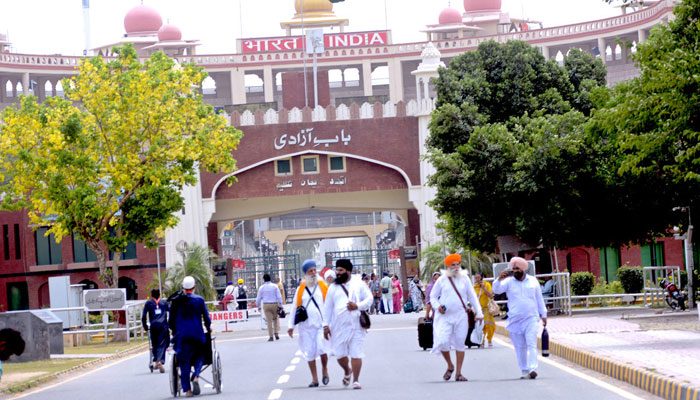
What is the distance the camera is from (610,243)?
103 ft

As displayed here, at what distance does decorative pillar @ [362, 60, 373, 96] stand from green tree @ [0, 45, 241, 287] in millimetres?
43695

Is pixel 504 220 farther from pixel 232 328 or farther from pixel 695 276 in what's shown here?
pixel 232 328

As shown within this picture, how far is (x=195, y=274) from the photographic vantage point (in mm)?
43531

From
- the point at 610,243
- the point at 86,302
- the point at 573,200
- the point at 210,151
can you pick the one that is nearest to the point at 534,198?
the point at 573,200

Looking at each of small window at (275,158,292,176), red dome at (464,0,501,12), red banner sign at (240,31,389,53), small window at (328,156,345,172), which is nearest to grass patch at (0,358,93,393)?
small window at (275,158,292,176)

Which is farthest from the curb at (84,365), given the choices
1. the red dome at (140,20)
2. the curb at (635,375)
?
the red dome at (140,20)

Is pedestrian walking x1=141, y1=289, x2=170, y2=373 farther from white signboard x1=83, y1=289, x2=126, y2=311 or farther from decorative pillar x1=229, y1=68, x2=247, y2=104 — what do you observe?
decorative pillar x1=229, y1=68, x2=247, y2=104

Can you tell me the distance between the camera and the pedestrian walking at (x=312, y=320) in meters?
14.2

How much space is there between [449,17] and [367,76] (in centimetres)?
737

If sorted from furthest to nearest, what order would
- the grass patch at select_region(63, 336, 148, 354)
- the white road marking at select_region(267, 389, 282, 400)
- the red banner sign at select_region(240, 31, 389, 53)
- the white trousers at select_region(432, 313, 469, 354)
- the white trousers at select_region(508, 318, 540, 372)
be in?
the red banner sign at select_region(240, 31, 389, 53) → the grass patch at select_region(63, 336, 148, 354) → the white trousers at select_region(432, 313, 469, 354) → the white trousers at select_region(508, 318, 540, 372) → the white road marking at select_region(267, 389, 282, 400)

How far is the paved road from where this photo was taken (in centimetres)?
1238

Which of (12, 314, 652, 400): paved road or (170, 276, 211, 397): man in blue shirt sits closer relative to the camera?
(12, 314, 652, 400): paved road

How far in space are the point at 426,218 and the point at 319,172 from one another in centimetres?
528

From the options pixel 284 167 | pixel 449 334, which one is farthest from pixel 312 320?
pixel 284 167
